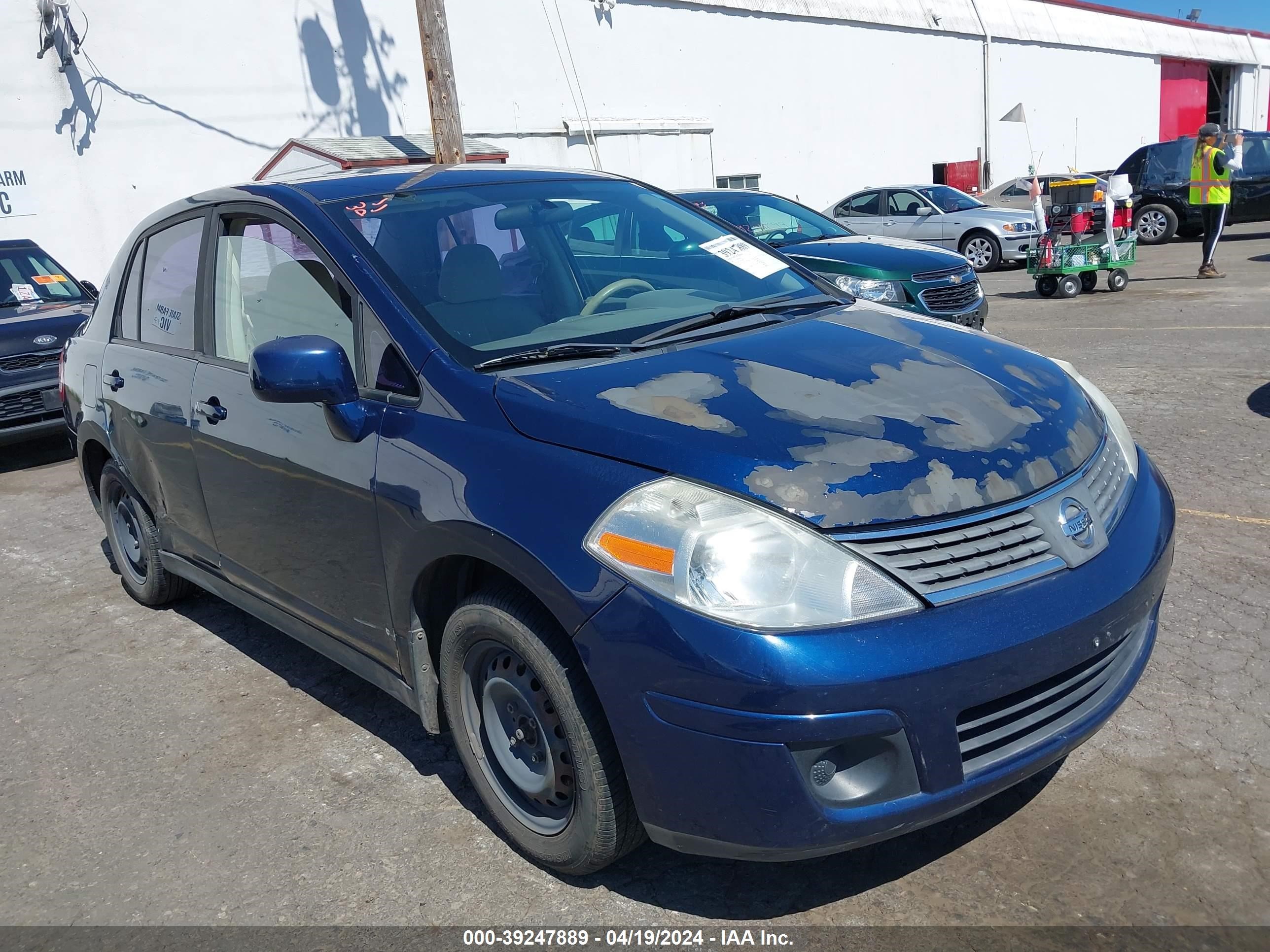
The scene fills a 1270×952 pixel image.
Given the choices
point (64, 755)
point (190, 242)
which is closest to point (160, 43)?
point (190, 242)

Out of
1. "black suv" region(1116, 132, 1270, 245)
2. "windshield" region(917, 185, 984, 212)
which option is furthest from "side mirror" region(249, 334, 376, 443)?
"black suv" region(1116, 132, 1270, 245)

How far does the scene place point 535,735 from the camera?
267 centimetres

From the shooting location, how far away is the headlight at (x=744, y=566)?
217cm

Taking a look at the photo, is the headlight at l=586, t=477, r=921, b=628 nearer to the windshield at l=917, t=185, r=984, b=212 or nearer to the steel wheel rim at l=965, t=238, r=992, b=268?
the steel wheel rim at l=965, t=238, r=992, b=268

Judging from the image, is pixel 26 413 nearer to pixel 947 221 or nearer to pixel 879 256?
pixel 879 256

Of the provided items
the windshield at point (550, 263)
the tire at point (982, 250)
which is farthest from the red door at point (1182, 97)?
the windshield at point (550, 263)

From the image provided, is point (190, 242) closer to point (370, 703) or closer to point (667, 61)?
point (370, 703)

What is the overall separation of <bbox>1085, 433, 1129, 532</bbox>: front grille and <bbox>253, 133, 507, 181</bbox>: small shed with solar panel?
1102 cm

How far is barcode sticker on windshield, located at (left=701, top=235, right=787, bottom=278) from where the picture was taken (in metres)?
3.73

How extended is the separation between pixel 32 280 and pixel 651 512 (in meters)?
9.26

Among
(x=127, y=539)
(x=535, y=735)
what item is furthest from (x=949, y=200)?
(x=535, y=735)

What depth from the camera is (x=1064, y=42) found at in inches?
1195

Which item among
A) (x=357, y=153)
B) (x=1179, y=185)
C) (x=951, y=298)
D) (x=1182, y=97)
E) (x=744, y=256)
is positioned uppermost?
(x=357, y=153)

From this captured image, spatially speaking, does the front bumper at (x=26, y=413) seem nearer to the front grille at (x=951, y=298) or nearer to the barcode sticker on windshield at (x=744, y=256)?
the barcode sticker on windshield at (x=744, y=256)
